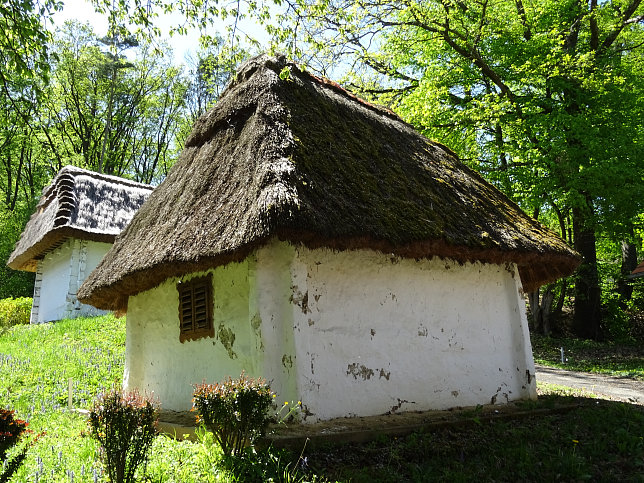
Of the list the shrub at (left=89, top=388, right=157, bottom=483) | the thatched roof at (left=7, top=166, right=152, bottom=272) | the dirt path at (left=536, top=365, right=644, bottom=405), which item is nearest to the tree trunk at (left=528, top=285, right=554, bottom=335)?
the dirt path at (left=536, top=365, right=644, bottom=405)

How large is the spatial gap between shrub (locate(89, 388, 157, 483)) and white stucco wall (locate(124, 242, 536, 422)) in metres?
1.60

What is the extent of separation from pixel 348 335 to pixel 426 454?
1.65 metres

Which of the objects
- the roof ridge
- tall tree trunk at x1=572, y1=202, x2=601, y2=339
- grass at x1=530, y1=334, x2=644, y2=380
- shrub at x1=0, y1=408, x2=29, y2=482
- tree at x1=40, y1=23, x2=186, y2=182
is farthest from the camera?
tree at x1=40, y1=23, x2=186, y2=182

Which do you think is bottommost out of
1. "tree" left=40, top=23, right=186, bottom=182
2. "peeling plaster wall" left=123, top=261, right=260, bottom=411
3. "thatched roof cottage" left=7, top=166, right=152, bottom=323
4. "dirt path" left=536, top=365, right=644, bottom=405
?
"dirt path" left=536, top=365, right=644, bottom=405

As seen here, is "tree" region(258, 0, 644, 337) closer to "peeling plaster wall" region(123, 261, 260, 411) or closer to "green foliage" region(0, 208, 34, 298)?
"peeling plaster wall" region(123, 261, 260, 411)

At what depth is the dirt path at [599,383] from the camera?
9508 mm

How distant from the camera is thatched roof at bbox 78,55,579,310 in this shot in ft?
18.3

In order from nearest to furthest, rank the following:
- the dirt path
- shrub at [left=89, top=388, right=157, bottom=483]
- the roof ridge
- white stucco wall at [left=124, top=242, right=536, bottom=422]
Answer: shrub at [left=89, top=388, right=157, bottom=483] < white stucco wall at [left=124, top=242, right=536, bottom=422] < the dirt path < the roof ridge

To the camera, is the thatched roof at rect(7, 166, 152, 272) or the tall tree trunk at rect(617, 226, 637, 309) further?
the tall tree trunk at rect(617, 226, 637, 309)

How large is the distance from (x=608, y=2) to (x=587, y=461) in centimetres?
1673

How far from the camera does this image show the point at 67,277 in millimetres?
16453

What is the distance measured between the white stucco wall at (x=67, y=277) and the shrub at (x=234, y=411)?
12.9m

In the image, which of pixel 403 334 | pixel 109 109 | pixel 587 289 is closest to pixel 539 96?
pixel 587 289

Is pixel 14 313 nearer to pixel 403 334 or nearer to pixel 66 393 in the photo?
pixel 66 393
